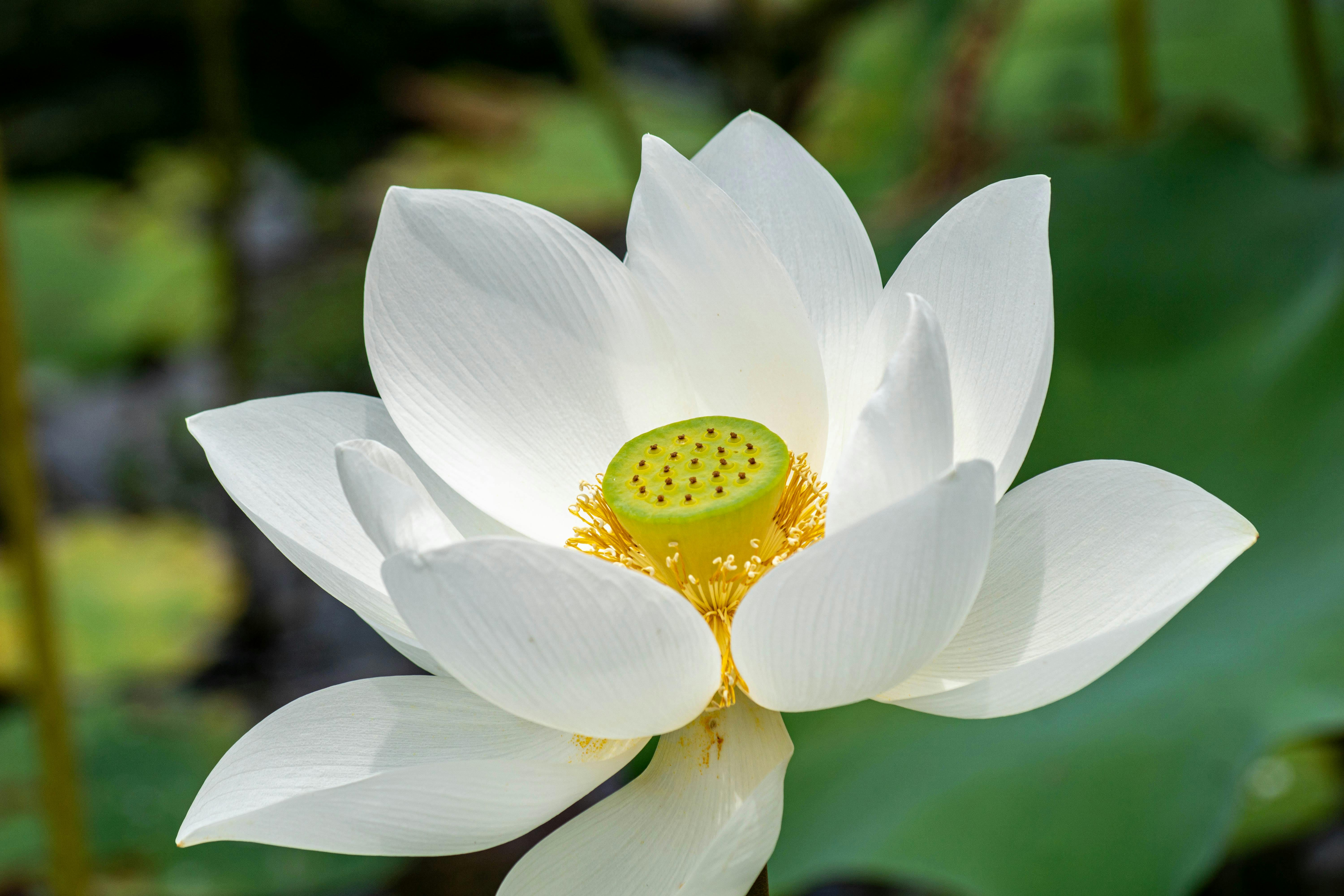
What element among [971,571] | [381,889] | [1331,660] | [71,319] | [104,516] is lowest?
[381,889]

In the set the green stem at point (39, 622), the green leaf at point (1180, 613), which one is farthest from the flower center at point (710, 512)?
the green stem at point (39, 622)

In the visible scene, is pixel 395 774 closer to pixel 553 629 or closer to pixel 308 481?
pixel 553 629

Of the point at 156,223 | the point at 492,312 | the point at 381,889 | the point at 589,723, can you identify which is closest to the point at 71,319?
the point at 156,223

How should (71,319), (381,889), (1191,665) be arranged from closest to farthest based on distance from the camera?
(1191,665) < (381,889) < (71,319)

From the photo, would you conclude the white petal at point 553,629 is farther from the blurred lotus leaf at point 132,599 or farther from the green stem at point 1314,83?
the blurred lotus leaf at point 132,599

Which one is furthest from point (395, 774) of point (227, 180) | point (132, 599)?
point (227, 180)

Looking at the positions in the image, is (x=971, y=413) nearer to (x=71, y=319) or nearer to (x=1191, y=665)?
(x=1191, y=665)

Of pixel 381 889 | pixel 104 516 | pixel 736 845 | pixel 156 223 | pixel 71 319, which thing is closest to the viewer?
pixel 736 845
